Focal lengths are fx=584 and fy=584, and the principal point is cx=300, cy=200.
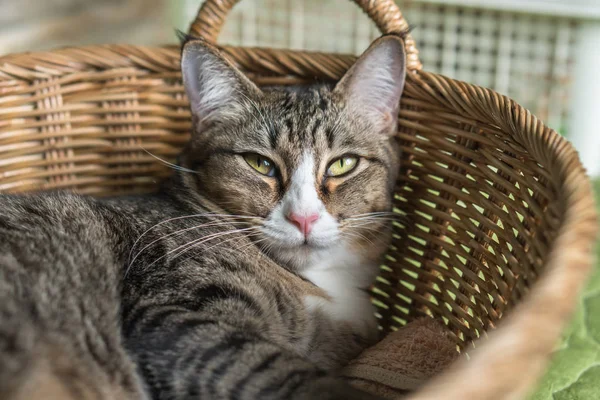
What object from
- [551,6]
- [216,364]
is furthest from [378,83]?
[551,6]

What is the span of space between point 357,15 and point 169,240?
110 inches

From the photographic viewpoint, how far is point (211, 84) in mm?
1615

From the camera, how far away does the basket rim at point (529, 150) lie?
0.82m

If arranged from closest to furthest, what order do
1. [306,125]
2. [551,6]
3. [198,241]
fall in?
[198,241] < [306,125] < [551,6]

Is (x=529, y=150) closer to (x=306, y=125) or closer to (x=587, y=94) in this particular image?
(x=306, y=125)

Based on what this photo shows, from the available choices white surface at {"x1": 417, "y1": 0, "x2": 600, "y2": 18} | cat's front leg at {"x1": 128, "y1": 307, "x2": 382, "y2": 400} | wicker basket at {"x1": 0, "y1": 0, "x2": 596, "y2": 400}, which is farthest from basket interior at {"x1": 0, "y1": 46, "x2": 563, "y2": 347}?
white surface at {"x1": 417, "y1": 0, "x2": 600, "y2": 18}

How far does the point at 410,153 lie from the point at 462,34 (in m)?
2.10

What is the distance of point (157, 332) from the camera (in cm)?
117

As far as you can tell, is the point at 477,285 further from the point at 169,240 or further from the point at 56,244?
the point at 56,244

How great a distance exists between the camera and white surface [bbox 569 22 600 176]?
326 centimetres

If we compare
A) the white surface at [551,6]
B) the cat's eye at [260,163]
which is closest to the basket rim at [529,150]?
the cat's eye at [260,163]

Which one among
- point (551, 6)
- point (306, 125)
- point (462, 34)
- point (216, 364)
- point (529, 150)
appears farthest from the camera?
point (462, 34)

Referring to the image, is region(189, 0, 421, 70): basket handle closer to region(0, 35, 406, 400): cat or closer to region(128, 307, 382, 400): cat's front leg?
region(0, 35, 406, 400): cat

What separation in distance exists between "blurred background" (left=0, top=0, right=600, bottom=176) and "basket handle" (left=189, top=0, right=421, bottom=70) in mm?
1775
